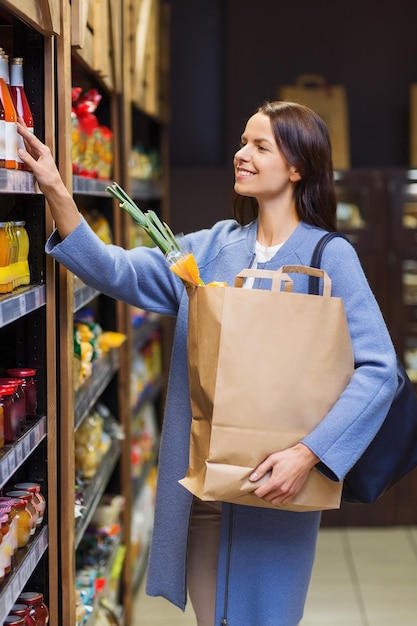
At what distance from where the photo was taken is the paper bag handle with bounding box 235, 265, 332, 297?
2254 millimetres

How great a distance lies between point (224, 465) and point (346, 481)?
414 millimetres

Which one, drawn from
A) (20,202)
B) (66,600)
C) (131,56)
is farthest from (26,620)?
(131,56)

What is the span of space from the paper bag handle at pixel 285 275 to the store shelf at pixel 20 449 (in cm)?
59

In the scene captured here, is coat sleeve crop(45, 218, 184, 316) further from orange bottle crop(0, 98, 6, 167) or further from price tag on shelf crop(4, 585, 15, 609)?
price tag on shelf crop(4, 585, 15, 609)

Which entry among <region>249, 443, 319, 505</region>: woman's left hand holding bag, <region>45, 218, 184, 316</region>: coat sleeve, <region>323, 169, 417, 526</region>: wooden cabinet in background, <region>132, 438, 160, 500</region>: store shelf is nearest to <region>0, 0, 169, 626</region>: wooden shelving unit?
<region>45, 218, 184, 316</region>: coat sleeve

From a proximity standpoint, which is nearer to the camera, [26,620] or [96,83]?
[26,620]

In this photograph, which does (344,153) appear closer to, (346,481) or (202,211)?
(202,211)

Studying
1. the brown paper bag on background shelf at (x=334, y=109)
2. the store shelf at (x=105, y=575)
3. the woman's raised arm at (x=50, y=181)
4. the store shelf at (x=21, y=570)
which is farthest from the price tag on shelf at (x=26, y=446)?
the brown paper bag on background shelf at (x=334, y=109)

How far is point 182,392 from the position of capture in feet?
8.61

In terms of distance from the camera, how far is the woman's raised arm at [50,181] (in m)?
2.29

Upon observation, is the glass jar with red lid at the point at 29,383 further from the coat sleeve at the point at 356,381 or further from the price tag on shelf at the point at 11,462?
the coat sleeve at the point at 356,381

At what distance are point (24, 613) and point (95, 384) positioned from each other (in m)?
1.09

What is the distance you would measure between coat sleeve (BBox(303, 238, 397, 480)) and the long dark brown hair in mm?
121

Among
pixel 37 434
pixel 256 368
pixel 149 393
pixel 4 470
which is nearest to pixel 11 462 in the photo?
pixel 4 470
